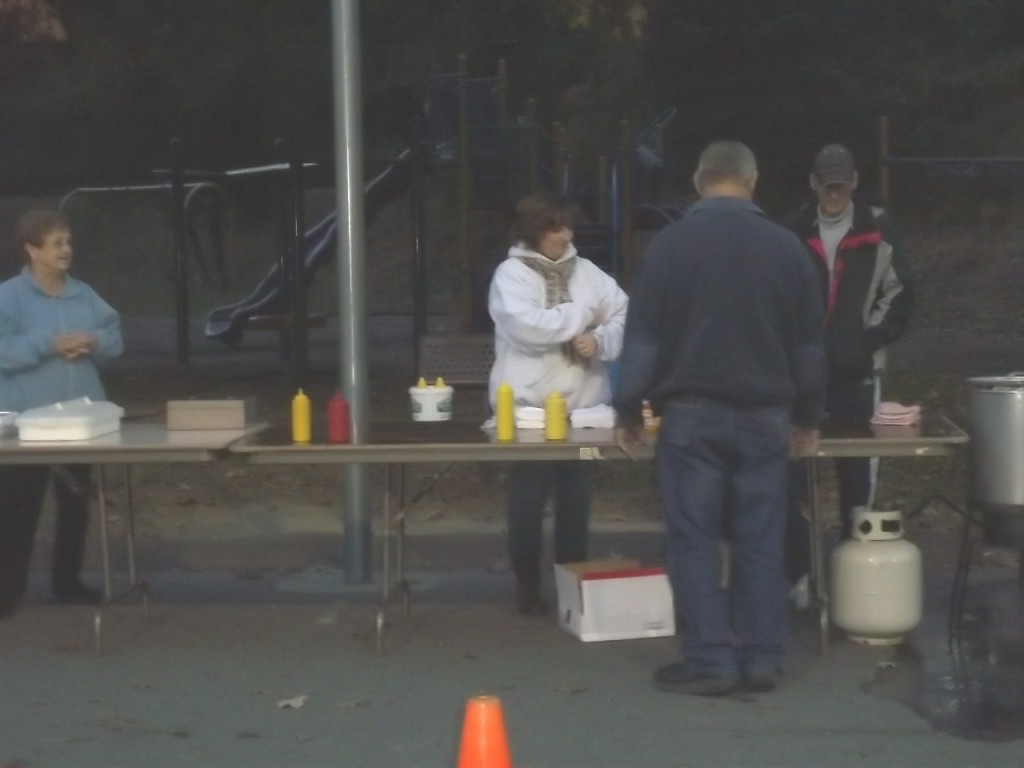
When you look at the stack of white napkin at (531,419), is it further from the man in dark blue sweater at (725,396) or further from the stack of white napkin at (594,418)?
the man in dark blue sweater at (725,396)

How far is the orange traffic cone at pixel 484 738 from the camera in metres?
4.55

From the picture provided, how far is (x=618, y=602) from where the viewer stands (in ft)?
22.2

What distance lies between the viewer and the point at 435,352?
9555 mm

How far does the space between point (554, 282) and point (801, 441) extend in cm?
144

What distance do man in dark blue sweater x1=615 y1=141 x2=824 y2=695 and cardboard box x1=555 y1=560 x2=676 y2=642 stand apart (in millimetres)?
669

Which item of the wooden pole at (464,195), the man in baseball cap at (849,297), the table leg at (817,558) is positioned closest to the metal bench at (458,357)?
the wooden pole at (464,195)

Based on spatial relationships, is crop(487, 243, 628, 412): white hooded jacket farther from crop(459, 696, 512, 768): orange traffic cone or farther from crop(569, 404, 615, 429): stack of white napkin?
crop(459, 696, 512, 768): orange traffic cone

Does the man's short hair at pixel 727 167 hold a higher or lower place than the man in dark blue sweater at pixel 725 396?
higher

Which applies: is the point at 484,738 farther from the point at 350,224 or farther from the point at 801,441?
the point at 350,224

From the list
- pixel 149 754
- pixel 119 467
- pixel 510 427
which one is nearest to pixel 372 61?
pixel 119 467

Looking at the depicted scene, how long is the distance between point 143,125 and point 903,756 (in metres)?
27.3

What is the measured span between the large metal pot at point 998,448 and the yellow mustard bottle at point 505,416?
1.81 m

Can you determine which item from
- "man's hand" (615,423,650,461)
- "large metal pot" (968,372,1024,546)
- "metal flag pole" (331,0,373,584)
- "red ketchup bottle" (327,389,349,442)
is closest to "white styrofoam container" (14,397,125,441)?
"red ketchup bottle" (327,389,349,442)

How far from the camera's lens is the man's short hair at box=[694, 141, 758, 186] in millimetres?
5969
